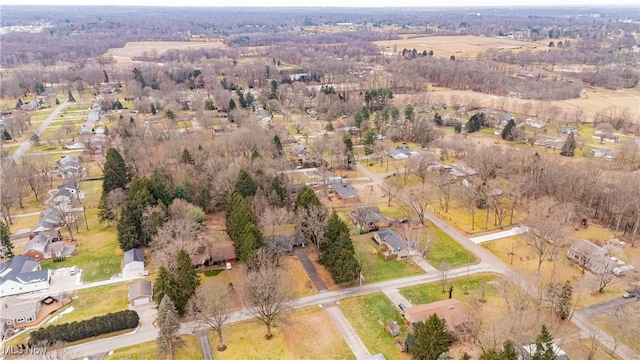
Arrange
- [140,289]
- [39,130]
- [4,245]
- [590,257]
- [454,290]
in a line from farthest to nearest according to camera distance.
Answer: [39,130] → [4,245] → [590,257] → [454,290] → [140,289]

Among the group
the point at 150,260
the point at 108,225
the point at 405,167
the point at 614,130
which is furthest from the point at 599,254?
the point at 614,130

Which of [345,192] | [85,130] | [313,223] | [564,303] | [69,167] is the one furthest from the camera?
[85,130]

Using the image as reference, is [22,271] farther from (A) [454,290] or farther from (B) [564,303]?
(B) [564,303]

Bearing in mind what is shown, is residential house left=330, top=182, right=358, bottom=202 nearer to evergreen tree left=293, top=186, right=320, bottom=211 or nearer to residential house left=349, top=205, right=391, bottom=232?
residential house left=349, top=205, right=391, bottom=232

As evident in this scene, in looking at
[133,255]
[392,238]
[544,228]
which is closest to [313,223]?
[392,238]

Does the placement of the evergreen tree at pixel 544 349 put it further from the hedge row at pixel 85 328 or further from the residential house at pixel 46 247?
the residential house at pixel 46 247

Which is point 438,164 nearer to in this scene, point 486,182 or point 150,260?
point 486,182
